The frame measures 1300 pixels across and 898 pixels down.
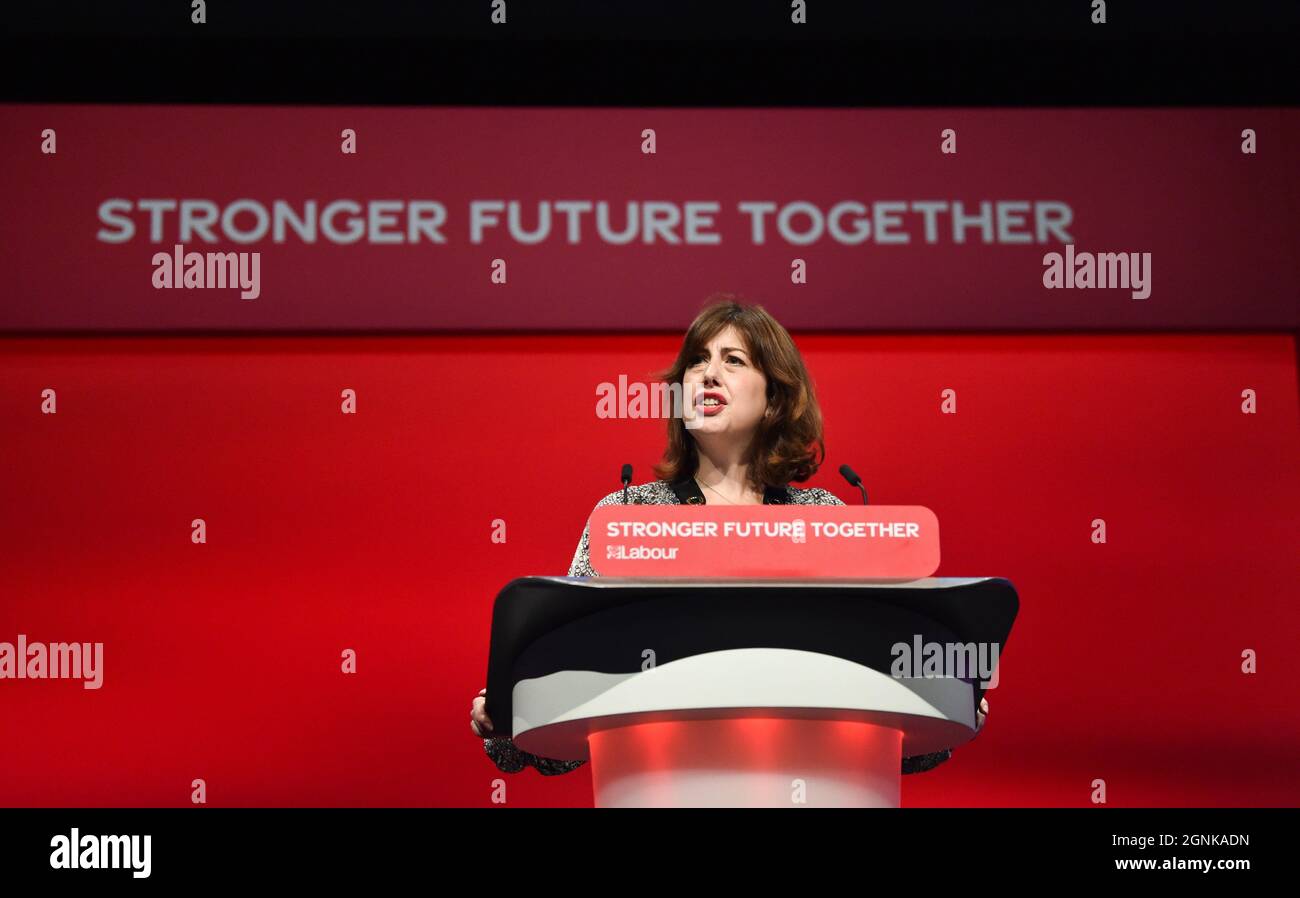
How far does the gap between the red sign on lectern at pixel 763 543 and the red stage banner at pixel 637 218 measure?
7.24 feet

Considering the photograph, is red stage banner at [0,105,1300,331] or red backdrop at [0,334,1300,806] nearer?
red backdrop at [0,334,1300,806]

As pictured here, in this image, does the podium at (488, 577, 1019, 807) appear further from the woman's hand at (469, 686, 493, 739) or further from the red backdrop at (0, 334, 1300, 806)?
the red backdrop at (0, 334, 1300, 806)

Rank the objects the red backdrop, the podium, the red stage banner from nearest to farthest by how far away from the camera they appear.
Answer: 1. the podium
2. the red backdrop
3. the red stage banner

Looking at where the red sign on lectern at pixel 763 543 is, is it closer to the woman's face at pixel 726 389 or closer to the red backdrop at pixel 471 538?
the woman's face at pixel 726 389

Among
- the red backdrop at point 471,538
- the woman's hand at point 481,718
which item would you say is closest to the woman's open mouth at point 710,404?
the woman's hand at point 481,718

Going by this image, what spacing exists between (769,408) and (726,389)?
0.11 meters

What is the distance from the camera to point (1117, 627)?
11.3ft

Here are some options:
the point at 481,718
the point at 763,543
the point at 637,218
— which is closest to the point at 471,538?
the point at 637,218

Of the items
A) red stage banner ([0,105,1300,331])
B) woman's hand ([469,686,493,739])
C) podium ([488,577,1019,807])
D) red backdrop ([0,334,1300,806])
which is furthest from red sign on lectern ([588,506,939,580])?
red stage banner ([0,105,1300,331])

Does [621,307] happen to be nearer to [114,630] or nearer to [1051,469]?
[1051,469]

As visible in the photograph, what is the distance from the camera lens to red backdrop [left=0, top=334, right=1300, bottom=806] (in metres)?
3.33

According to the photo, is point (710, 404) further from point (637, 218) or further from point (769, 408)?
point (637, 218)

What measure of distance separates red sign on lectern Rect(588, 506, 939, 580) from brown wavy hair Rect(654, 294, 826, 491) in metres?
0.98

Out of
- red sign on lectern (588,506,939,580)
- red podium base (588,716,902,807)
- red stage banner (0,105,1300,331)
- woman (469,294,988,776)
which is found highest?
red stage banner (0,105,1300,331)
